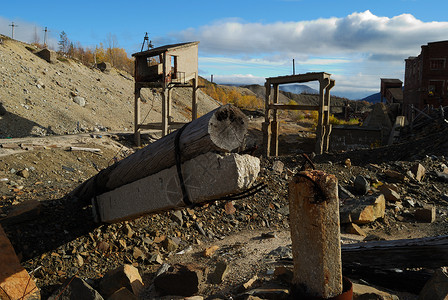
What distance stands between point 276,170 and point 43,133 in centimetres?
1078

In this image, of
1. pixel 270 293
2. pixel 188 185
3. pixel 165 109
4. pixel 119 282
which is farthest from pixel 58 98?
pixel 270 293

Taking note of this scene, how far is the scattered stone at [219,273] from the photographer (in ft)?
14.5

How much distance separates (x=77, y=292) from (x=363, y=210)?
5186mm

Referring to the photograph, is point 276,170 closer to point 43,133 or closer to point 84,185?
point 84,185

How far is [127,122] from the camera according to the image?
20953mm

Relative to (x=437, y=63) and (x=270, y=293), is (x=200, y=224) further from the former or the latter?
(x=437, y=63)

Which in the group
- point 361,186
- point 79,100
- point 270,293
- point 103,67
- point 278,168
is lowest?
point 270,293

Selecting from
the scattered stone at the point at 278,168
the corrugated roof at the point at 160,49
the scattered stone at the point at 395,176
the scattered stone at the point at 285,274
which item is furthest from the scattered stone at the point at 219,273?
the corrugated roof at the point at 160,49

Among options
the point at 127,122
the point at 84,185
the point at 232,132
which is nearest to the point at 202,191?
the point at 232,132

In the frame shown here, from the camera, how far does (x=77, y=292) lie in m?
4.04

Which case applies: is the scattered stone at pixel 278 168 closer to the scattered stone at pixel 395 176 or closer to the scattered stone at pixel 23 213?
the scattered stone at pixel 395 176

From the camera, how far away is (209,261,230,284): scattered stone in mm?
4434

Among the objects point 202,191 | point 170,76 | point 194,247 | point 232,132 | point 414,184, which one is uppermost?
point 170,76

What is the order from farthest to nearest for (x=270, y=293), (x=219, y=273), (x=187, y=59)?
(x=187, y=59)
(x=219, y=273)
(x=270, y=293)
